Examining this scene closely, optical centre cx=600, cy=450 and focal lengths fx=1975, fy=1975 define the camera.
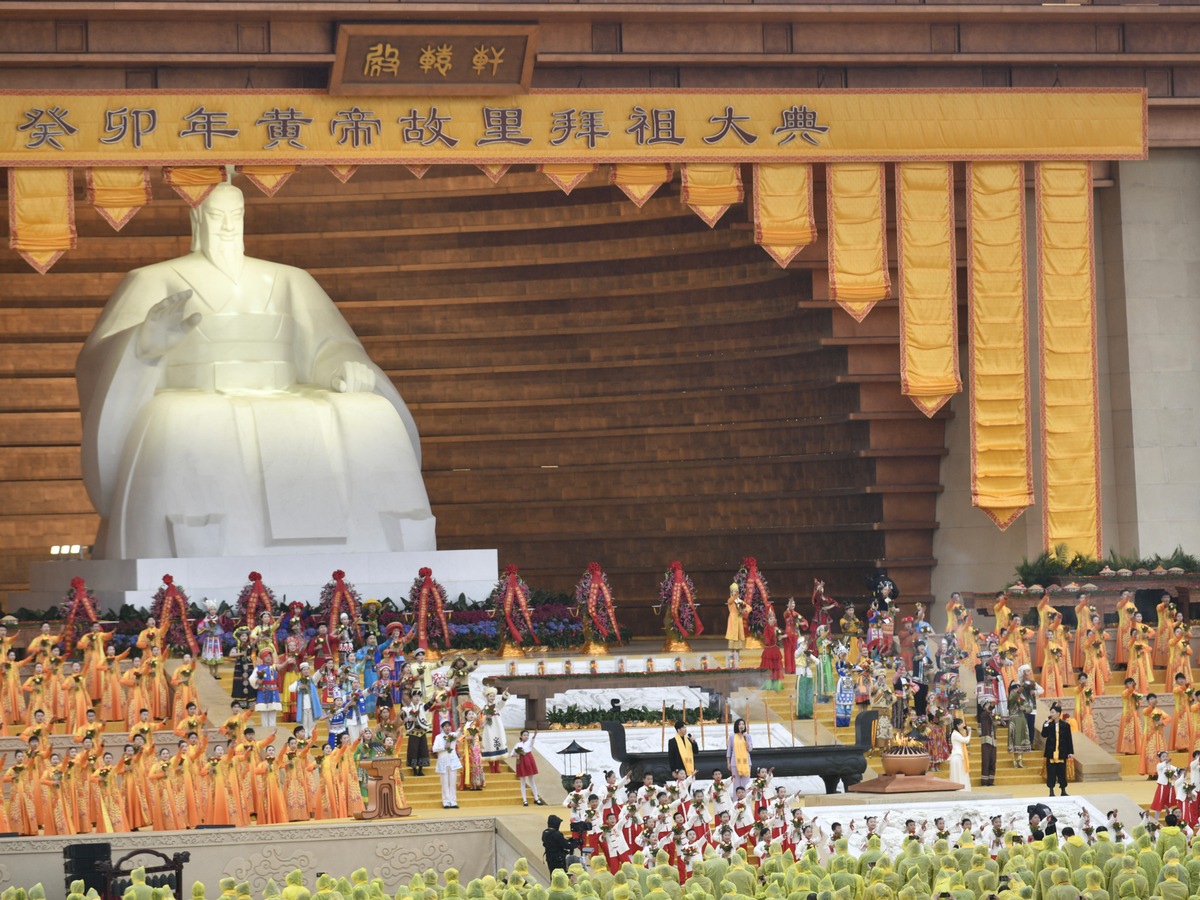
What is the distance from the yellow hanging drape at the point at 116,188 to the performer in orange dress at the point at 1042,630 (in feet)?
27.4

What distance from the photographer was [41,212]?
1681 cm

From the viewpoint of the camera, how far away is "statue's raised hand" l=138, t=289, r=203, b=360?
57.3 ft

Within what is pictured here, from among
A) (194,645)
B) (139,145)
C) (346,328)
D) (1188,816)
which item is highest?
(139,145)

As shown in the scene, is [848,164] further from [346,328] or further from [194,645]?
[194,645]

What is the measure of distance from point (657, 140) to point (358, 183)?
5.13 meters

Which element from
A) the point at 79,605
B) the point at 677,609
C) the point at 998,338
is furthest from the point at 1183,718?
the point at 79,605

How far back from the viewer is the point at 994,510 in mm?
18125

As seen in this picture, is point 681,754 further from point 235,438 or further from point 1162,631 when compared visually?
point 235,438

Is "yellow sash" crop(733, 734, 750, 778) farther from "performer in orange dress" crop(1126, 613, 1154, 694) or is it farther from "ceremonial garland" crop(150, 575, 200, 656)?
"ceremonial garland" crop(150, 575, 200, 656)

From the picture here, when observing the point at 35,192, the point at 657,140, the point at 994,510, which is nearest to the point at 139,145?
the point at 35,192

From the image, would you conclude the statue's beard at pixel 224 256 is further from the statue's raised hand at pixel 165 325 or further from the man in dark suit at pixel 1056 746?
the man in dark suit at pixel 1056 746

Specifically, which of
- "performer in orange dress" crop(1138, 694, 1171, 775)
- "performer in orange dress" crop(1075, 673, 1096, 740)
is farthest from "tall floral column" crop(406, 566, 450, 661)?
"performer in orange dress" crop(1138, 694, 1171, 775)

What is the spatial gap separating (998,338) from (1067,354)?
2.13 feet

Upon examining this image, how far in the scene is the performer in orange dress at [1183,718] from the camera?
14875mm
